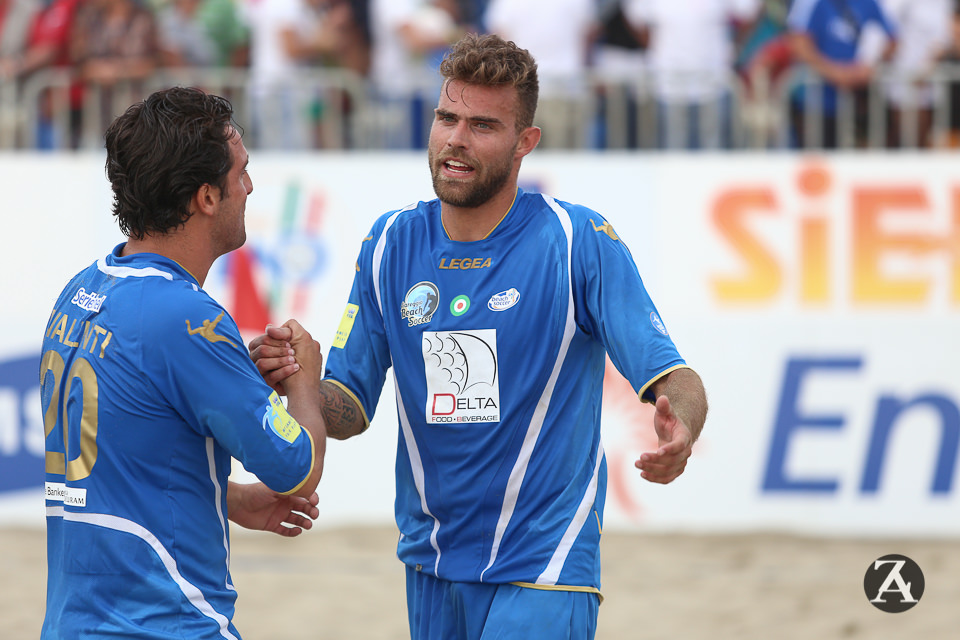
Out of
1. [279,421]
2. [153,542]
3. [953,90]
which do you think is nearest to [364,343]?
[279,421]

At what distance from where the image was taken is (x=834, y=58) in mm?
8242

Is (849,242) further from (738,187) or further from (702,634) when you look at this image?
(702,634)

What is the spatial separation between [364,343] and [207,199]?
91 cm

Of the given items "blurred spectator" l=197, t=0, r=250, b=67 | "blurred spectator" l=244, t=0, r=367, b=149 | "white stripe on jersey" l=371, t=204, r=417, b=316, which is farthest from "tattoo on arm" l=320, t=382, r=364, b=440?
"blurred spectator" l=197, t=0, r=250, b=67

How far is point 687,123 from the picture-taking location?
8.32 meters

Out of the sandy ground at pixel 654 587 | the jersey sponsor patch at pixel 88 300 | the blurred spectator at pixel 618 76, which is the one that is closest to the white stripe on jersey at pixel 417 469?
the jersey sponsor patch at pixel 88 300

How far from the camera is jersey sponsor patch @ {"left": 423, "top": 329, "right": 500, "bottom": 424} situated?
338 centimetres

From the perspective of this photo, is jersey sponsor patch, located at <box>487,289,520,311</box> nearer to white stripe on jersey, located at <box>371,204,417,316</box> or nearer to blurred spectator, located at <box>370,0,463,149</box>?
white stripe on jersey, located at <box>371,204,417,316</box>

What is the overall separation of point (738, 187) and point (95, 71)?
466 centimetres

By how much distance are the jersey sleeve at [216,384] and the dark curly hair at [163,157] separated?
24 cm

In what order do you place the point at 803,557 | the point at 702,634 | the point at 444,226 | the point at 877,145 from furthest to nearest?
the point at 877,145 < the point at 803,557 < the point at 702,634 < the point at 444,226

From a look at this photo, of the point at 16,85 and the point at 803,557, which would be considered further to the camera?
the point at 16,85

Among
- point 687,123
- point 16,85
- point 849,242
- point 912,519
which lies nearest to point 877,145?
A: point 849,242

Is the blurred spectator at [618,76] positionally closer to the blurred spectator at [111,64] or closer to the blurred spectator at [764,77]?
Result: the blurred spectator at [764,77]
